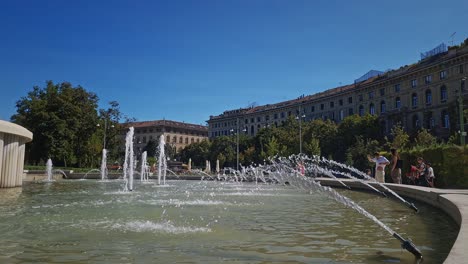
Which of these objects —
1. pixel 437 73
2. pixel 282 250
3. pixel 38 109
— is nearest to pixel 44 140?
pixel 38 109

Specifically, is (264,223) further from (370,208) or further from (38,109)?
(38,109)

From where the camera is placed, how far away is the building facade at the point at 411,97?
59.5 metres

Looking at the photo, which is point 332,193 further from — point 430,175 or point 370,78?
point 370,78

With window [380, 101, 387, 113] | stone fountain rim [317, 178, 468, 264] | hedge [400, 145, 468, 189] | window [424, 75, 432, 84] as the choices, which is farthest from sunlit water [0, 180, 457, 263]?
window [380, 101, 387, 113]

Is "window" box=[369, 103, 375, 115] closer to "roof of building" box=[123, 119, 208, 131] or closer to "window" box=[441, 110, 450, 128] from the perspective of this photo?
"window" box=[441, 110, 450, 128]

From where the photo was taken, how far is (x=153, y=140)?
12938 cm

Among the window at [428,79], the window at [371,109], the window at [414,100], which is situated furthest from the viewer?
the window at [371,109]

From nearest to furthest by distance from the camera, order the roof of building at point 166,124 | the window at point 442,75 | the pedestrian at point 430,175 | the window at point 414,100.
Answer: the pedestrian at point 430,175
the window at point 442,75
the window at point 414,100
the roof of building at point 166,124

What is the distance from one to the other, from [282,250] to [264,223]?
2637mm

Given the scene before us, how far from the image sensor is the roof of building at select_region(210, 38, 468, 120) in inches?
2432

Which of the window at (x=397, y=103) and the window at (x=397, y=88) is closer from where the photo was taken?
the window at (x=397, y=88)

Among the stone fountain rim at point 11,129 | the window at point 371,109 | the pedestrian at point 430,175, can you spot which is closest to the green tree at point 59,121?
the stone fountain rim at point 11,129

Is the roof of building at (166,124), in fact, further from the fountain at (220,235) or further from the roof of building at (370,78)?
the fountain at (220,235)

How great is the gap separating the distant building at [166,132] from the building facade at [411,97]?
5528cm
